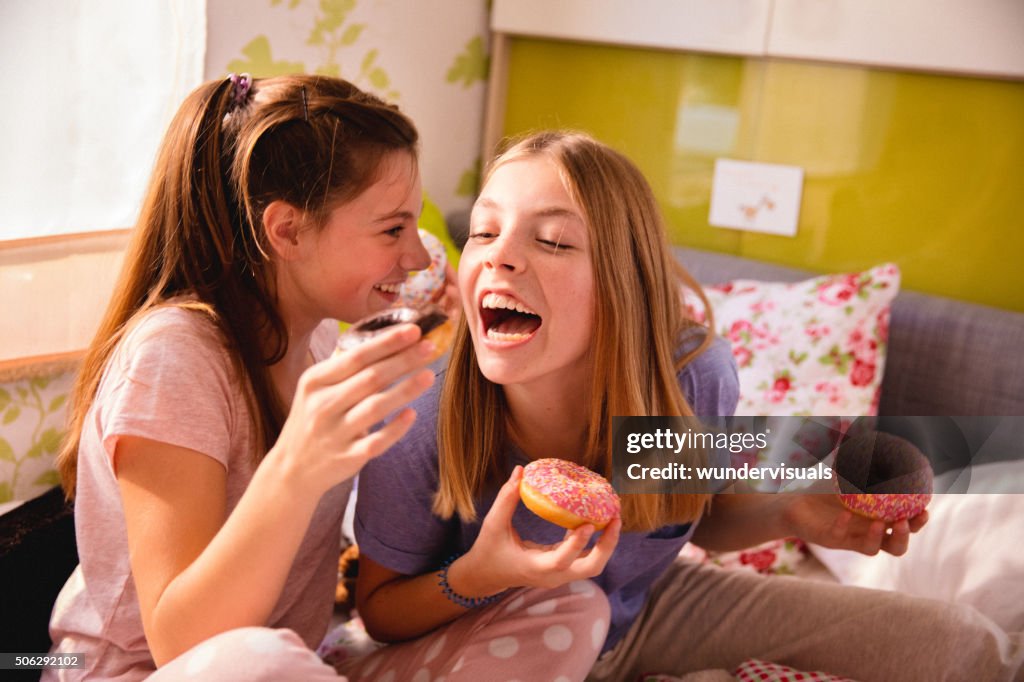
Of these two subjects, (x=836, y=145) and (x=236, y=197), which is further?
(x=836, y=145)

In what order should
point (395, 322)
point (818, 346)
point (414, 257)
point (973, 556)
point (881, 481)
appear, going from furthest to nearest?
point (818, 346) → point (973, 556) → point (414, 257) → point (881, 481) → point (395, 322)

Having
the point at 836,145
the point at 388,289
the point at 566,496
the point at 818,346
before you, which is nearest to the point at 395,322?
the point at 566,496

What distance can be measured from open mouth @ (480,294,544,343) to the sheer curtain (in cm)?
98

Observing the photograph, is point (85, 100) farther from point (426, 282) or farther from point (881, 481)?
point (881, 481)

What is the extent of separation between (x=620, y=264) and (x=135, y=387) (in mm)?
582

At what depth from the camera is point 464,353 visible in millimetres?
1297

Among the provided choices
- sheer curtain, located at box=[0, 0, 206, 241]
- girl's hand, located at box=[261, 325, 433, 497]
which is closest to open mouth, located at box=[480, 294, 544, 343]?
girl's hand, located at box=[261, 325, 433, 497]

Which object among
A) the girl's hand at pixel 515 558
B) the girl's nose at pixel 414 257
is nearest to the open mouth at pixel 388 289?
the girl's nose at pixel 414 257

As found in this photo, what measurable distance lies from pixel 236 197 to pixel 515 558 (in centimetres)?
59

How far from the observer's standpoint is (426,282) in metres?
1.93

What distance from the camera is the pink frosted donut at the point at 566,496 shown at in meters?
1.10

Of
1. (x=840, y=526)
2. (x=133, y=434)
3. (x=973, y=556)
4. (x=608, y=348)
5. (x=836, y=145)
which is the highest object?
(x=836, y=145)

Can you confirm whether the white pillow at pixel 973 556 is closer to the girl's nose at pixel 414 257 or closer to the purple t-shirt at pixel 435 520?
the purple t-shirt at pixel 435 520

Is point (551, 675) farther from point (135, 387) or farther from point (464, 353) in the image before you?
point (135, 387)
